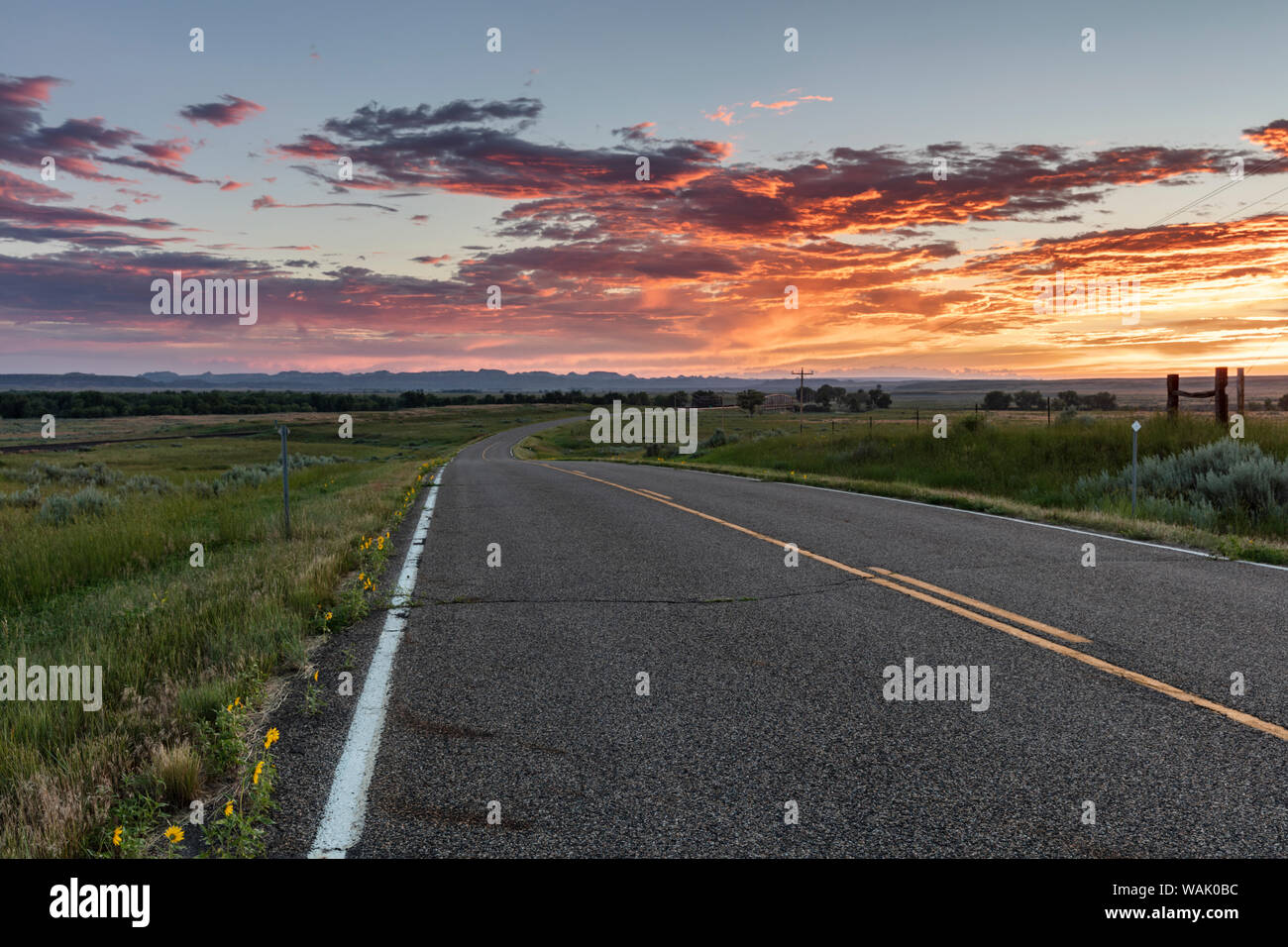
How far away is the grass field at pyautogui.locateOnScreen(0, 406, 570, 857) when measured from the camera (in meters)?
3.60

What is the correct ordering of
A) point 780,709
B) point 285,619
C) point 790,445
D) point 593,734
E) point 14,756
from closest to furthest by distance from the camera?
point 14,756 < point 593,734 < point 780,709 < point 285,619 < point 790,445

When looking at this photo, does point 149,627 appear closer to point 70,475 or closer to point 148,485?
point 148,485

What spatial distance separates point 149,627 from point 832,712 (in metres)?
5.71

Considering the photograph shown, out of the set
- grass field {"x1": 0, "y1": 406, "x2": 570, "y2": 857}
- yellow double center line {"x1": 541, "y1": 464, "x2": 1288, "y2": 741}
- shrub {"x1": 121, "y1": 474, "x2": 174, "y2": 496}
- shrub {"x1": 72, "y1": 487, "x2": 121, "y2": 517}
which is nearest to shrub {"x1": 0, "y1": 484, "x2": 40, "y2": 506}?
grass field {"x1": 0, "y1": 406, "x2": 570, "y2": 857}

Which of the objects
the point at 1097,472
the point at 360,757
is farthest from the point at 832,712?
the point at 1097,472

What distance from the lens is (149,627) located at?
6.72m

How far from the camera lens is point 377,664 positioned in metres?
5.62

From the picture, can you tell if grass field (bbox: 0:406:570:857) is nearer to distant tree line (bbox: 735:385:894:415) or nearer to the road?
the road

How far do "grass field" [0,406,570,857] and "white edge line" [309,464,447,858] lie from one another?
1.04ft
